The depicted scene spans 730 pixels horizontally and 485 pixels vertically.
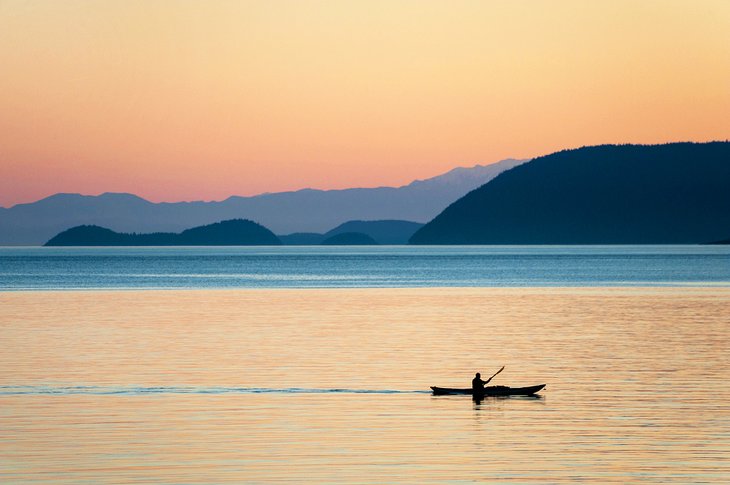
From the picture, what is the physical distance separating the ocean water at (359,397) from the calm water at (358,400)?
94mm

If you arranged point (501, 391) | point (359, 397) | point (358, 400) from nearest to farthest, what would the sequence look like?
1. point (358, 400)
2. point (359, 397)
3. point (501, 391)

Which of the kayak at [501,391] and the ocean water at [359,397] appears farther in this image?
the kayak at [501,391]

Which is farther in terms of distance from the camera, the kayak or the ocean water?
the kayak

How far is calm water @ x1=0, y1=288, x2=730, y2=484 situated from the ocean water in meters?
0.09

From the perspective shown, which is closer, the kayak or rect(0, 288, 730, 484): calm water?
rect(0, 288, 730, 484): calm water

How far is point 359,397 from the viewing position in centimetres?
3472

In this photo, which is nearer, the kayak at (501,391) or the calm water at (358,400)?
the calm water at (358,400)

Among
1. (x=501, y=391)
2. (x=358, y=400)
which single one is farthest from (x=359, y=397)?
(x=501, y=391)

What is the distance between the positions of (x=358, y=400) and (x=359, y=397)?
2.05 feet

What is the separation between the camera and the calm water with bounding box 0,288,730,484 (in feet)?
80.0

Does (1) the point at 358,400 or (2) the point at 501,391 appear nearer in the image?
(1) the point at 358,400

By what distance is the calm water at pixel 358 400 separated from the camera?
24.4m

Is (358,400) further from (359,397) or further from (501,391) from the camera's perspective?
(501,391)

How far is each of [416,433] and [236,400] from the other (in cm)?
741
